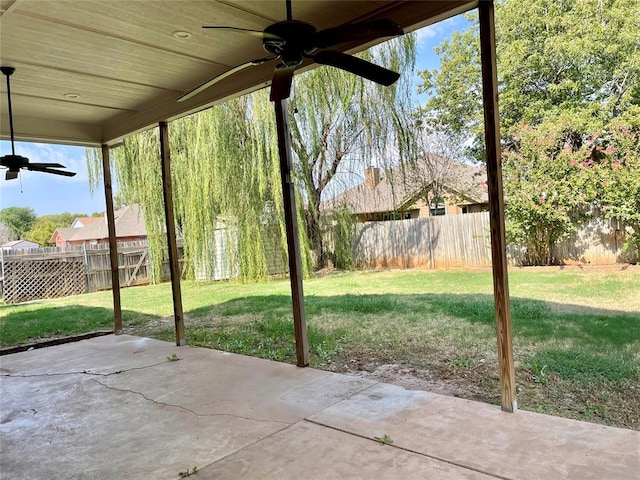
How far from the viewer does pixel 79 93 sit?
3.71 m

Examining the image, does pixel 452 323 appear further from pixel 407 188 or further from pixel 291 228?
pixel 407 188

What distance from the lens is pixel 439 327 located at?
4.29m

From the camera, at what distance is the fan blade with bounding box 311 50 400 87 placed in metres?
1.99

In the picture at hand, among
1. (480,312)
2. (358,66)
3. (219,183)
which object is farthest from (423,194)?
(358,66)

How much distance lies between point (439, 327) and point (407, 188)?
6.87 meters

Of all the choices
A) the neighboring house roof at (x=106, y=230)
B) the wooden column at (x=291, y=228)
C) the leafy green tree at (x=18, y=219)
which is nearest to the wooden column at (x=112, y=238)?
the wooden column at (x=291, y=228)

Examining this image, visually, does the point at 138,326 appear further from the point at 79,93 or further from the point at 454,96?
the point at 454,96

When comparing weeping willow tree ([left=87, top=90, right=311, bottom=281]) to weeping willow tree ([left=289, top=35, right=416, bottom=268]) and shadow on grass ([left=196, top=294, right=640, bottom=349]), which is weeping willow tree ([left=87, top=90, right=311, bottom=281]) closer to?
weeping willow tree ([left=289, top=35, right=416, bottom=268])

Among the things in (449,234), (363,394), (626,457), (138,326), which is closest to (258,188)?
(138,326)

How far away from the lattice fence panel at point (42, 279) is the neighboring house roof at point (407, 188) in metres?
5.57

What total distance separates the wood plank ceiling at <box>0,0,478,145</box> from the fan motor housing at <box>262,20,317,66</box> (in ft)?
1.79

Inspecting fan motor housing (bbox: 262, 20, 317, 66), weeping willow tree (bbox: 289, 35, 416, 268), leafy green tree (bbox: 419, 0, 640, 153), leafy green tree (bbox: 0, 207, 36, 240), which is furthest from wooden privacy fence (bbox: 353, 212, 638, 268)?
leafy green tree (bbox: 0, 207, 36, 240)

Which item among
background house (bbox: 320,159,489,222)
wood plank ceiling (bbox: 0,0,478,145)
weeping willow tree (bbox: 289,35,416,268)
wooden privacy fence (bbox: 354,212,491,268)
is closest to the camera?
wood plank ceiling (bbox: 0,0,478,145)

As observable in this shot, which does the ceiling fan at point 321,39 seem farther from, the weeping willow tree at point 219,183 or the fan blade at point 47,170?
the weeping willow tree at point 219,183
